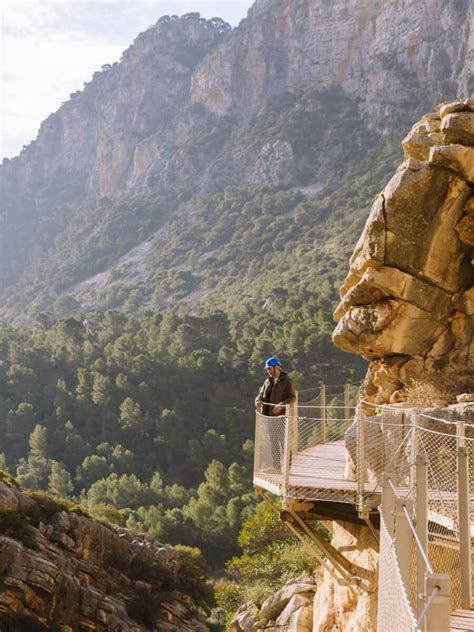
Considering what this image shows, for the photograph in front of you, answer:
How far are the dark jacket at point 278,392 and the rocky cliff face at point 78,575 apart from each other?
34.3 feet

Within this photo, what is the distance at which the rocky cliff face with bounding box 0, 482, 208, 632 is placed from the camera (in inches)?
810

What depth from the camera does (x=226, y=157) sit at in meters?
132

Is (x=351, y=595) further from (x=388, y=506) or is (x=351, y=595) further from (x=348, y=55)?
(x=348, y=55)

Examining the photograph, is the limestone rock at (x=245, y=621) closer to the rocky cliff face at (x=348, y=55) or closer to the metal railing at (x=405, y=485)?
the metal railing at (x=405, y=485)

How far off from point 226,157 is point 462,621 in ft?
428

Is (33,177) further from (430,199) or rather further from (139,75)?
(430,199)

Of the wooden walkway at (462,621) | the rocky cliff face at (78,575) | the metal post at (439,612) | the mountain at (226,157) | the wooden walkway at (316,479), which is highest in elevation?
the mountain at (226,157)

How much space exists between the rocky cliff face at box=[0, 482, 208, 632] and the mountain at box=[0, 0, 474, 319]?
3950 cm

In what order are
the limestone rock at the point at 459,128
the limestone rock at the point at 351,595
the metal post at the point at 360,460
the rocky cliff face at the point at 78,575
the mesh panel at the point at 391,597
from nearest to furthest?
the mesh panel at the point at 391,597, the metal post at the point at 360,460, the limestone rock at the point at 351,595, the limestone rock at the point at 459,128, the rocky cliff face at the point at 78,575

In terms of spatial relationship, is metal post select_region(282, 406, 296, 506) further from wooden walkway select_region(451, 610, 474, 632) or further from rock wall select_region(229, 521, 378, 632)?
wooden walkway select_region(451, 610, 474, 632)

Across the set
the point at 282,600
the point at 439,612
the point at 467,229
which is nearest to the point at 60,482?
the point at 282,600

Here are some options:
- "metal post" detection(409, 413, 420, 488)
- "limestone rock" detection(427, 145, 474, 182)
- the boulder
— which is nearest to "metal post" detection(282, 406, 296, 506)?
"metal post" detection(409, 413, 420, 488)

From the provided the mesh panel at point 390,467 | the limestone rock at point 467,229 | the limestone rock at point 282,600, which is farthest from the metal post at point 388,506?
the limestone rock at point 282,600

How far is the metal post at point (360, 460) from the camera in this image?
9.09 m
